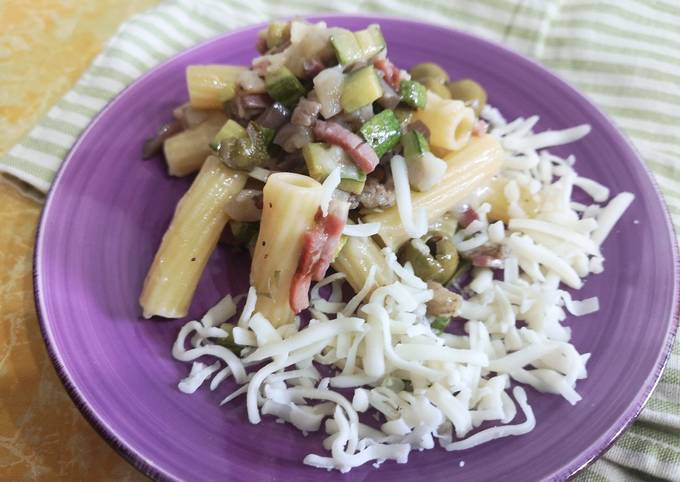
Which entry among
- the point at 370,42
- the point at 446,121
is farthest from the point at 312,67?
the point at 446,121

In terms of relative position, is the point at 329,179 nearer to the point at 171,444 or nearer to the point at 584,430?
the point at 171,444

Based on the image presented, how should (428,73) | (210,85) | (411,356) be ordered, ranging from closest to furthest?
(411,356) → (210,85) → (428,73)

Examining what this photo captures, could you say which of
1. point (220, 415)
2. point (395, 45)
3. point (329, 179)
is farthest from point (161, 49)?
point (220, 415)

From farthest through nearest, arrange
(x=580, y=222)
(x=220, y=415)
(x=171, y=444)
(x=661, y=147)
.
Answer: (x=661, y=147) → (x=580, y=222) → (x=220, y=415) → (x=171, y=444)

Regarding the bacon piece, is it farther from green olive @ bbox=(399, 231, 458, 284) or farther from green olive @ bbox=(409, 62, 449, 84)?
green olive @ bbox=(399, 231, 458, 284)

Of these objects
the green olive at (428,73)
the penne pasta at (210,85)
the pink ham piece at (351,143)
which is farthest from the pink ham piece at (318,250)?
the green olive at (428,73)

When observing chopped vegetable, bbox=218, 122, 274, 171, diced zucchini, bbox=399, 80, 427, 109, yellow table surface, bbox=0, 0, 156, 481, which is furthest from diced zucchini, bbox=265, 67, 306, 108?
yellow table surface, bbox=0, 0, 156, 481

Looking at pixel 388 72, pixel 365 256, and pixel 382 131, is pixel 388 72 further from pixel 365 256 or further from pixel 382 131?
pixel 365 256
